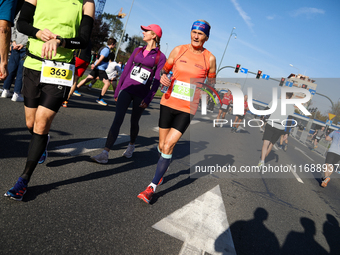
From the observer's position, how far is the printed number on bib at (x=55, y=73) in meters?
2.41

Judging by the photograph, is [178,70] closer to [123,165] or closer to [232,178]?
[123,165]

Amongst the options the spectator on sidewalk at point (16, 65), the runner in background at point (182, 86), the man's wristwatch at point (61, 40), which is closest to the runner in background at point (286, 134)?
the runner in background at point (182, 86)

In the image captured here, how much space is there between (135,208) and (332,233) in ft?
10.0

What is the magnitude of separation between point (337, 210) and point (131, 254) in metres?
5.01

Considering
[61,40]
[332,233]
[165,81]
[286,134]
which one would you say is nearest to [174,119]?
[165,81]

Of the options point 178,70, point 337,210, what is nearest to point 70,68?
point 178,70

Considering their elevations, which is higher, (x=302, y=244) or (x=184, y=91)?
(x=184, y=91)

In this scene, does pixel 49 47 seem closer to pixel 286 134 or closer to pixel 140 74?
pixel 140 74

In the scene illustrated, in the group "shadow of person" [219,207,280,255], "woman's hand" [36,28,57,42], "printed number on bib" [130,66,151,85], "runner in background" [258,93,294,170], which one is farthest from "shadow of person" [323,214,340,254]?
"woman's hand" [36,28,57,42]

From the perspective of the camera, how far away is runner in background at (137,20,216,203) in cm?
→ 322

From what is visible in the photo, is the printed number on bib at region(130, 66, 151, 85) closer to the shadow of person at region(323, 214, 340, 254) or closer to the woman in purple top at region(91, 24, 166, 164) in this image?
the woman in purple top at region(91, 24, 166, 164)

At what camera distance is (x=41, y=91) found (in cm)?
250

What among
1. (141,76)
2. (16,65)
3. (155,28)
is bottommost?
(16,65)

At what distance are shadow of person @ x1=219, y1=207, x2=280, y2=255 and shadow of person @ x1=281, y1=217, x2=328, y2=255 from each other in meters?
0.13
